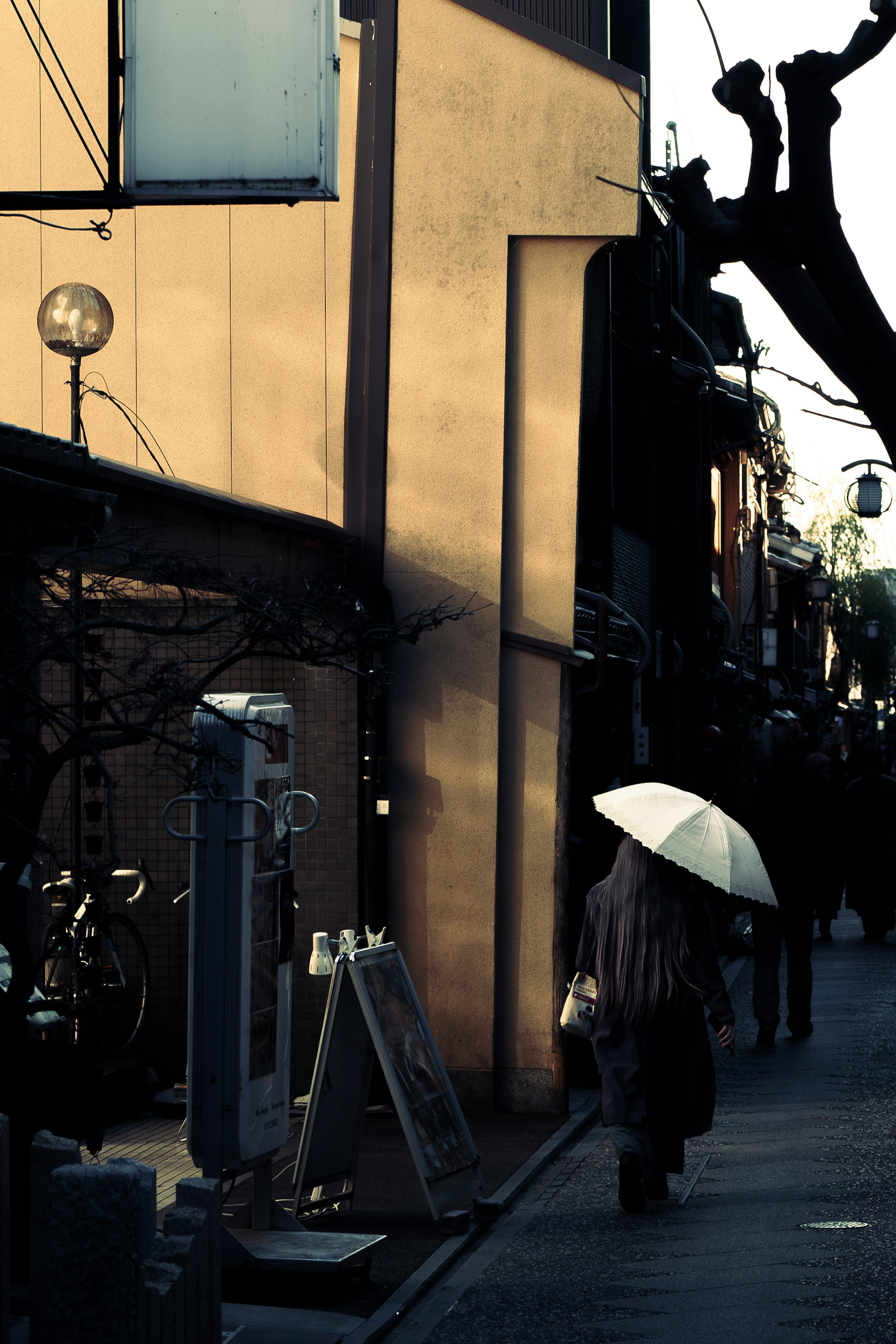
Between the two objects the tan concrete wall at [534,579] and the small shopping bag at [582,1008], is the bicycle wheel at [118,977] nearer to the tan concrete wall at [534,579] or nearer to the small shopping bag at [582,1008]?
the tan concrete wall at [534,579]

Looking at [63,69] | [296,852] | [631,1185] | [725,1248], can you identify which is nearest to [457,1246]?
[631,1185]

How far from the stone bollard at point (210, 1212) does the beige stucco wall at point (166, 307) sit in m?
6.53

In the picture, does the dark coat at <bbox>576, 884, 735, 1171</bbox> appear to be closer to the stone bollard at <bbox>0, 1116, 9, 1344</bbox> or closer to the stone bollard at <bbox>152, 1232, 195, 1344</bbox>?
the stone bollard at <bbox>152, 1232, 195, 1344</bbox>

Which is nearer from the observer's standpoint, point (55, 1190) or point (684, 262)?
point (55, 1190)

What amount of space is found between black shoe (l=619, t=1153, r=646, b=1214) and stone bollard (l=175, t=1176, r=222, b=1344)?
9.78 ft

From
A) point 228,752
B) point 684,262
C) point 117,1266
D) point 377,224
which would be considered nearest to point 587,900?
point 228,752

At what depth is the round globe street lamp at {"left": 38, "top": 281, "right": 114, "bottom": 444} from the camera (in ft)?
30.5

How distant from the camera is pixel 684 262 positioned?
22766 mm

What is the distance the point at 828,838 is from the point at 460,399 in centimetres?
487

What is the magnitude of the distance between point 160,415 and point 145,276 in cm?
95

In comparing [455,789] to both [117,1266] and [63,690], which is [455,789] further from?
[117,1266]

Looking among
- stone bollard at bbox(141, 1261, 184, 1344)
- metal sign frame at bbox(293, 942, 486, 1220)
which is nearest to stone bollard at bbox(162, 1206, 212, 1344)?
stone bollard at bbox(141, 1261, 184, 1344)

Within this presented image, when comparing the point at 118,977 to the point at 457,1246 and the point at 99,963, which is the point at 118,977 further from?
the point at 457,1246

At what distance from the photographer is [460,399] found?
415 inches
